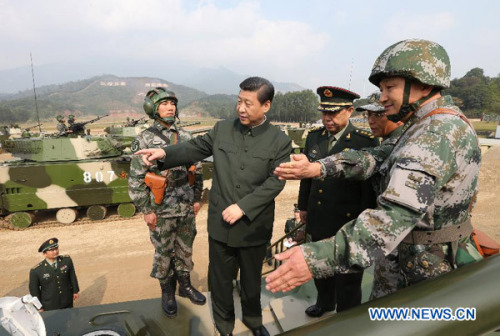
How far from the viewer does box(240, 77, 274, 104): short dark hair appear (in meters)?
2.29

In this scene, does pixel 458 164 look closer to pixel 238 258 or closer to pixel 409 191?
pixel 409 191

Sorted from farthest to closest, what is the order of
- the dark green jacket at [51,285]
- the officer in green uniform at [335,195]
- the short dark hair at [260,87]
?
the dark green jacket at [51,285] → the officer in green uniform at [335,195] → the short dark hair at [260,87]

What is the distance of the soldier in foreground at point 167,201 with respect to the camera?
3041 mm

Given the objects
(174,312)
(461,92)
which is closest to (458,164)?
(174,312)

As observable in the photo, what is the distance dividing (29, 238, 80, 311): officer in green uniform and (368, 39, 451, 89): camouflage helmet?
13.8ft

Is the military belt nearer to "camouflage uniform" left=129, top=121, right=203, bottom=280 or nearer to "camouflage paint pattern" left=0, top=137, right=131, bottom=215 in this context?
"camouflage uniform" left=129, top=121, right=203, bottom=280

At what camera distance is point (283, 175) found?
164 cm

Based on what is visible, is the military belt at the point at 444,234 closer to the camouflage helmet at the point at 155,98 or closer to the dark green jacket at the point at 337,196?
the dark green jacket at the point at 337,196

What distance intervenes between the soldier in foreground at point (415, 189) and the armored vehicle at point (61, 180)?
8.88 meters

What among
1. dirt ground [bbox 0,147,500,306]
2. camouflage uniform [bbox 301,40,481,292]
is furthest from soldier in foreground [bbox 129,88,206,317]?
dirt ground [bbox 0,147,500,306]

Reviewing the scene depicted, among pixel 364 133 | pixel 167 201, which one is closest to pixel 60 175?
pixel 167 201

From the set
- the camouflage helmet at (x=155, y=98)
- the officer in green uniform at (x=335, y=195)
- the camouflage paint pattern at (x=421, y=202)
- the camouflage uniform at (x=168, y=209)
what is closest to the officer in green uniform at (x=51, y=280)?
the camouflage uniform at (x=168, y=209)

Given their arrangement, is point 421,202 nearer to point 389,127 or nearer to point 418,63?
point 418,63

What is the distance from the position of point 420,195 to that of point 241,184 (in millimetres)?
1318
